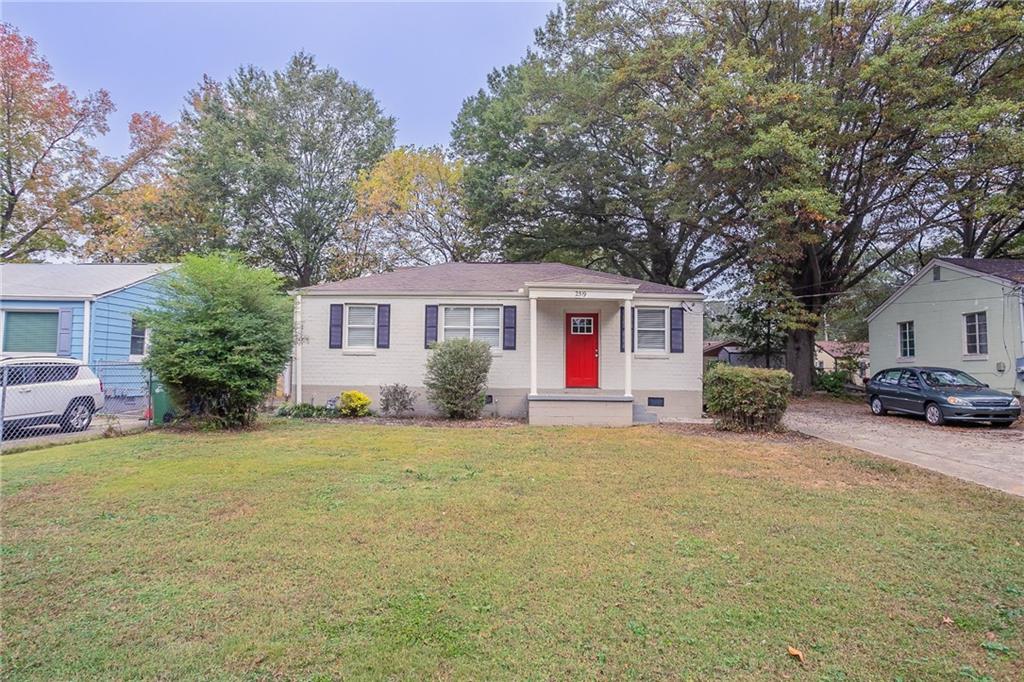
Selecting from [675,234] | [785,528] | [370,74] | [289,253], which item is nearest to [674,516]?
[785,528]

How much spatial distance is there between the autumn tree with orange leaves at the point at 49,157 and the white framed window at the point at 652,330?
78.3ft

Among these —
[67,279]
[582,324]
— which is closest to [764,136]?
[582,324]

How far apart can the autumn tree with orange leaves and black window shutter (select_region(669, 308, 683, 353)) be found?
24.6m

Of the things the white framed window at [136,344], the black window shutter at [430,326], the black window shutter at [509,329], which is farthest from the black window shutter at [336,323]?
the white framed window at [136,344]

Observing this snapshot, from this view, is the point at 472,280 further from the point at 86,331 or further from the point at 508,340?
the point at 86,331

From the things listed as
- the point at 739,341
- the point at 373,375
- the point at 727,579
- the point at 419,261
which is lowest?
the point at 727,579

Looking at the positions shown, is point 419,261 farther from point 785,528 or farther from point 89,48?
point 785,528

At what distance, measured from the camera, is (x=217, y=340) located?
30.1 feet

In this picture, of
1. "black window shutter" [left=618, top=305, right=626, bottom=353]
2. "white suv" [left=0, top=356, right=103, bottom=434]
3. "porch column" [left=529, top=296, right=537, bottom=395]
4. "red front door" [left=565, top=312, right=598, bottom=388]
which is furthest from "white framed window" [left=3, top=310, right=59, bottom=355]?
Answer: "black window shutter" [left=618, top=305, right=626, bottom=353]

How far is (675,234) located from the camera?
72.5ft

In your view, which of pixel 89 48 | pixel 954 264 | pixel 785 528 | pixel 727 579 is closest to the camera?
pixel 727 579

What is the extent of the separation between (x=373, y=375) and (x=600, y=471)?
7.96 metres

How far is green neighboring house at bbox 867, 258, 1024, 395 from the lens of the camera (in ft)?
46.4

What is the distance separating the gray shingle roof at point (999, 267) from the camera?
47.6 ft
